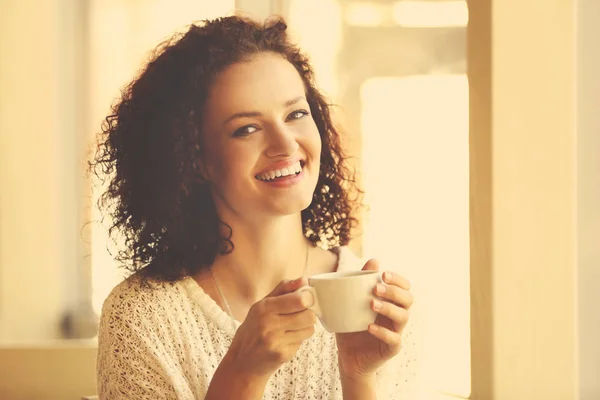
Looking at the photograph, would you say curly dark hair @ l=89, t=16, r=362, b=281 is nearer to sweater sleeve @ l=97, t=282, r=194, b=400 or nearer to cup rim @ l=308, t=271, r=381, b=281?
sweater sleeve @ l=97, t=282, r=194, b=400

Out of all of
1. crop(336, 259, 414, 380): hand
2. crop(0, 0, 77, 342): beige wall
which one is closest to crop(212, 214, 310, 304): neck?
crop(336, 259, 414, 380): hand

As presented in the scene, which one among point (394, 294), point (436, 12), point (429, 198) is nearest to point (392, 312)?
point (394, 294)

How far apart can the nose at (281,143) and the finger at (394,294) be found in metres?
0.31

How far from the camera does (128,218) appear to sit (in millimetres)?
1342

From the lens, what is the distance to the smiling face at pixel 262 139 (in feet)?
3.73

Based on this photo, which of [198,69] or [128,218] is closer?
[198,69]

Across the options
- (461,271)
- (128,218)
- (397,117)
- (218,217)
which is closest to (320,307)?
(218,217)

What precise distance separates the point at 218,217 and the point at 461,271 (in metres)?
1.09

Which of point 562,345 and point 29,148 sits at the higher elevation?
point 29,148

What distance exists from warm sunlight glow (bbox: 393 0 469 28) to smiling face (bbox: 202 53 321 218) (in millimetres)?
1362

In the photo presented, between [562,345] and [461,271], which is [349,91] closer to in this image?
[461,271]

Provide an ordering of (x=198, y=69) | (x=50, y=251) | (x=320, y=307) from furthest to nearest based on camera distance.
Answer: (x=50, y=251) → (x=198, y=69) → (x=320, y=307)

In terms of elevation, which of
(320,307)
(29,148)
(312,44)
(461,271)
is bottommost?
(461,271)

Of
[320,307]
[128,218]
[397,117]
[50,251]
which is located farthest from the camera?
[50,251]
